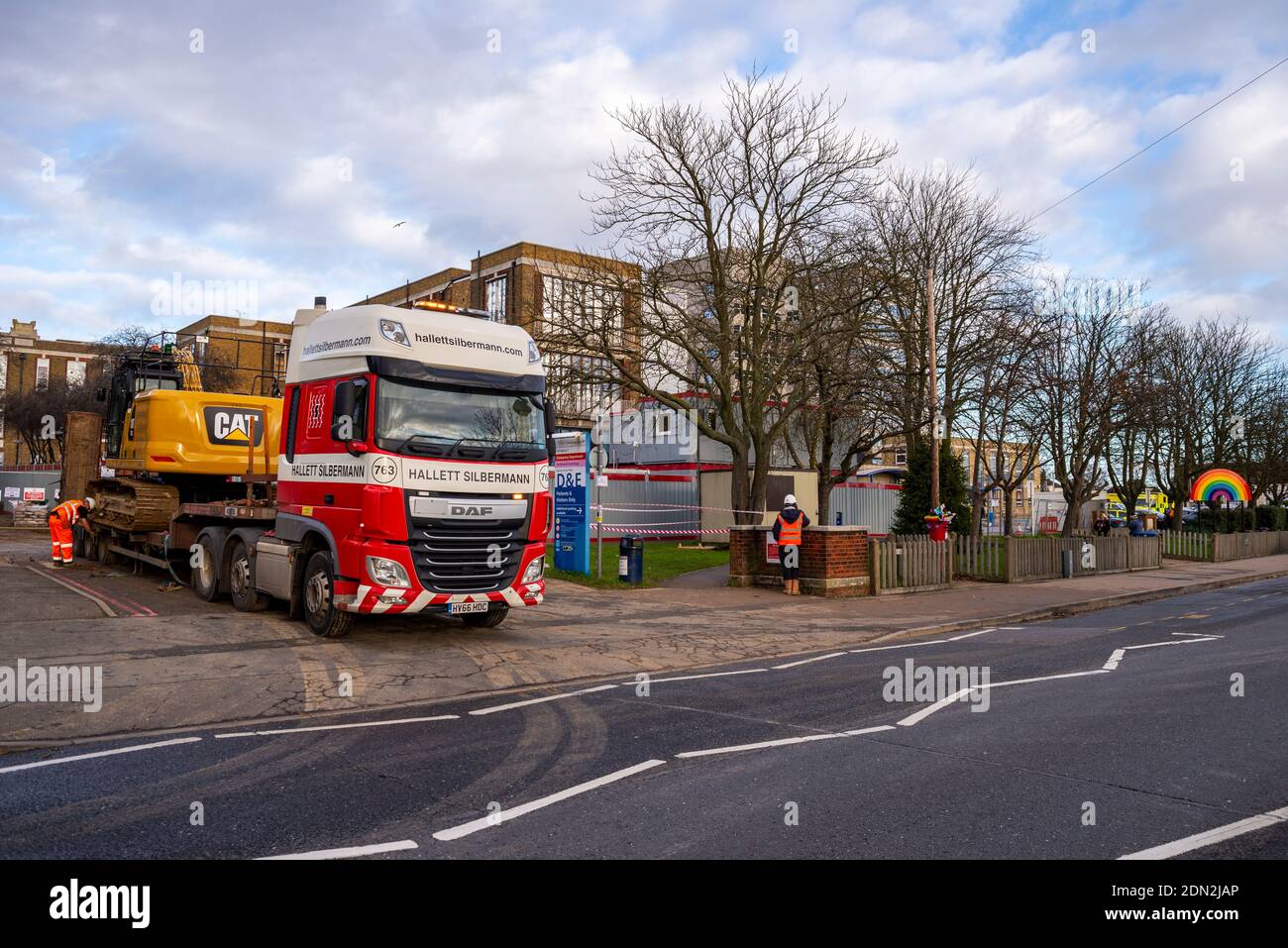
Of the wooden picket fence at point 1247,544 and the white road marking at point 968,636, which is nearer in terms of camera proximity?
the white road marking at point 968,636

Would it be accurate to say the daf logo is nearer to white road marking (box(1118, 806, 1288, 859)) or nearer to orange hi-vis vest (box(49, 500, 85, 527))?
white road marking (box(1118, 806, 1288, 859))

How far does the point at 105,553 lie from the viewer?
18328 mm

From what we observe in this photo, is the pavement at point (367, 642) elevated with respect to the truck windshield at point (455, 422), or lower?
lower

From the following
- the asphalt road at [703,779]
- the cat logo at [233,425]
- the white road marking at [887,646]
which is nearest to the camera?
the asphalt road at [703,779]

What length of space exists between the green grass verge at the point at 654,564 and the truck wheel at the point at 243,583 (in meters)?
6.95

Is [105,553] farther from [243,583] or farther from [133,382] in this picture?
[243,583]

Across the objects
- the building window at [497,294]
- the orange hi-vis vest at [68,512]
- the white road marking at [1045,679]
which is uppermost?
the building window at [497,294]

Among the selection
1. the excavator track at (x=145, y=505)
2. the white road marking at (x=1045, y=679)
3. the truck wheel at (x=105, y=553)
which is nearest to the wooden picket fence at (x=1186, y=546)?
the white road marking at (x=1045, y=679)

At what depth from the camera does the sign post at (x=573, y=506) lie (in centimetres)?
1870

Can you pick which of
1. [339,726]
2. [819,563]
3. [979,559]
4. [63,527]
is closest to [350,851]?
[339,726]

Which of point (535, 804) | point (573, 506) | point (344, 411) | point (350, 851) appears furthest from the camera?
point (573, 506)

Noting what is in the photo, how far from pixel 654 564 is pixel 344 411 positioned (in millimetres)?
14133
